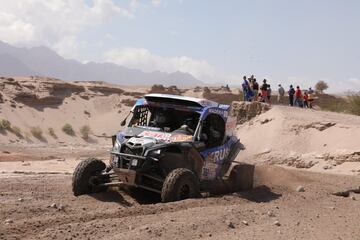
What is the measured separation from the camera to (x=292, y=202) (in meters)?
11.5

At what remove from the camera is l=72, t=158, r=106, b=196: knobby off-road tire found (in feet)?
35.7

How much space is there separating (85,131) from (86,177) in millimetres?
36558

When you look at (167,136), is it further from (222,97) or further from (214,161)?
(222,97)

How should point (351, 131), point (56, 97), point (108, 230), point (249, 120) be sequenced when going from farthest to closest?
point (56, 97), point (249, 120), point (351, 131), point (108, 230)

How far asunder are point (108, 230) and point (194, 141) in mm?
3870

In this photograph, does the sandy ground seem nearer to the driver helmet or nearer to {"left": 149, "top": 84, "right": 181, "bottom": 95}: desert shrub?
the driver helmet

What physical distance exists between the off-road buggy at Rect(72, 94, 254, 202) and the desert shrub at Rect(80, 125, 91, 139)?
111 feet

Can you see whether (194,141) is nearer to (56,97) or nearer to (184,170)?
(184,170)

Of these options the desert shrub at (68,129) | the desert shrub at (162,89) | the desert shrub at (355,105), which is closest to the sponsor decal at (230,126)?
the desert shrub at (355,105)

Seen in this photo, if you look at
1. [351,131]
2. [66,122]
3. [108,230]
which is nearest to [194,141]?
[108,230]

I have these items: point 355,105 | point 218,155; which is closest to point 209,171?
point 218,155

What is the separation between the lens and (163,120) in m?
12.0

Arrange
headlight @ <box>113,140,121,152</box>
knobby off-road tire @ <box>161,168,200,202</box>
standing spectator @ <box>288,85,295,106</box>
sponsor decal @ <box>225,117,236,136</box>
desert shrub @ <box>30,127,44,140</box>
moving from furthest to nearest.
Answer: desert shrub @ <box>30,127,44,140</box>
standing spectator @ <box>288,85,295,106</box>
sponsor decal @ <box>225,117,236,136</box>
headlight @ <box>113,140,121,152</box>
knobby off-road tire @ <box>161,168,200,202</box>

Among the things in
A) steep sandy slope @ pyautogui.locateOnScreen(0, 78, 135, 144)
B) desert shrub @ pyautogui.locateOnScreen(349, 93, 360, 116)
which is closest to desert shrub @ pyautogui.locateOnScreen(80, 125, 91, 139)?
steep sandy slope @ pyautogui.locateOnScreen(0, 78, 135, 144)
